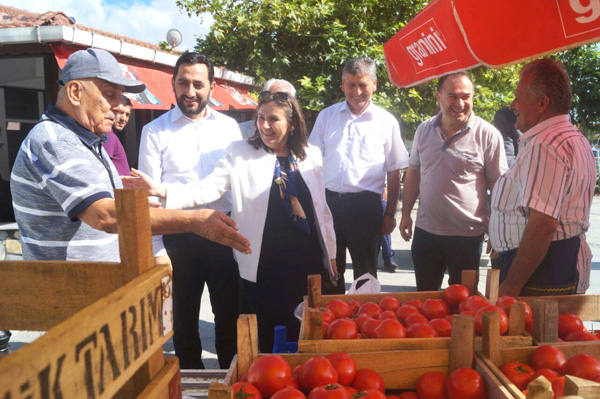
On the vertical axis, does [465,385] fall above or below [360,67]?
below

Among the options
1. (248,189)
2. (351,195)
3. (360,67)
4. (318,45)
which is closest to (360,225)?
(351,195)

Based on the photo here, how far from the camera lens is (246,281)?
2865 mm

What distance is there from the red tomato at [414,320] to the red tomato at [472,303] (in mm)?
179

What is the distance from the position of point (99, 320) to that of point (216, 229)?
1251 millimetres

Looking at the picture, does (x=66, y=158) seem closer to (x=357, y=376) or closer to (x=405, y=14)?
(x=357, y=376)

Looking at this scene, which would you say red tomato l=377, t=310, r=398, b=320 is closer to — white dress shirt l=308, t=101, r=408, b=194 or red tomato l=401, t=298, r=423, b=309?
red tomato l=401, t=298, r=423, b=309

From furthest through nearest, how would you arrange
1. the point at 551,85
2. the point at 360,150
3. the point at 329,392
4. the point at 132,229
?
the point at 360,150 → the point at 551,85 → the point at 329,392 → the point at 132,229

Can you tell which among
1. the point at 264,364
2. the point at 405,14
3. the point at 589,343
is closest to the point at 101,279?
the point at 264,364

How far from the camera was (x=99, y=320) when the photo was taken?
754 mm

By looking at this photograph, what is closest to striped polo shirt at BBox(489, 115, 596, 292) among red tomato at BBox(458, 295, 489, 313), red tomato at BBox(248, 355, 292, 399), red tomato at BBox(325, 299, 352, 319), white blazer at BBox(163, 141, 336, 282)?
red tomato at BBox(458, 295, 489, 313)

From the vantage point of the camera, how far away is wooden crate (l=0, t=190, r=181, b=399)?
0.65 meters

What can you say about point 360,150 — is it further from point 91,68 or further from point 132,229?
point 132,229

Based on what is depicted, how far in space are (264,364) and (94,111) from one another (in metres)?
1.17

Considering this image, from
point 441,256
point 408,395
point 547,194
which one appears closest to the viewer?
point 408,395
